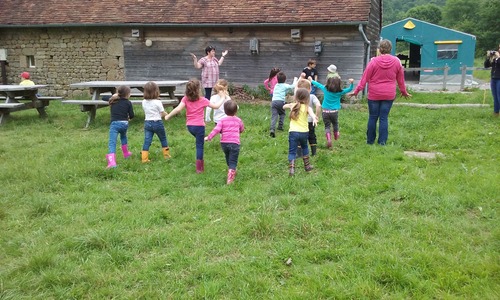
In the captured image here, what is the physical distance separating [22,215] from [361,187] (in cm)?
398

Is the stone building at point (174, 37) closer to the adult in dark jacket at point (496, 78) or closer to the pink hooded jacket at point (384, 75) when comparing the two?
the adult in dark jacket at point (496, 78)

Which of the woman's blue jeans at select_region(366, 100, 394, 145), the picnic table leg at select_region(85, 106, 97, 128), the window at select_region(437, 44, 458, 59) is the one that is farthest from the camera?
the window at select_region(437, 44, 458, 59)

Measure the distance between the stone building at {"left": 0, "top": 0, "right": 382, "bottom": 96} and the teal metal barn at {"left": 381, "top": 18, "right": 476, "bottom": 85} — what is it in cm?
664

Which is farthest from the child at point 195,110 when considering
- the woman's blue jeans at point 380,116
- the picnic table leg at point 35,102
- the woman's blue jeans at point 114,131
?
the picnic table leg at point 35,102

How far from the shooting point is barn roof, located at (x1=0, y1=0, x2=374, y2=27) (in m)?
13.3

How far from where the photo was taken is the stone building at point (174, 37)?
13672 millimetres

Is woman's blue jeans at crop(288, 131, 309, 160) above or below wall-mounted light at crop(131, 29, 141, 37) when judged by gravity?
below

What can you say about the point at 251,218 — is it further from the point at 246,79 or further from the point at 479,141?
the point at 246,79

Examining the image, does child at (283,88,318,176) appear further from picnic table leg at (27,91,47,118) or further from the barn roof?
picnic table leg at (27,91,47,118)

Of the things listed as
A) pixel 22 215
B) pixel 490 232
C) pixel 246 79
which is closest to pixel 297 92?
pixel 490 232

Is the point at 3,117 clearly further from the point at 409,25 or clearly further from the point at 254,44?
the point at 409,25

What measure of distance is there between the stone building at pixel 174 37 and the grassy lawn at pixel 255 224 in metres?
6.60

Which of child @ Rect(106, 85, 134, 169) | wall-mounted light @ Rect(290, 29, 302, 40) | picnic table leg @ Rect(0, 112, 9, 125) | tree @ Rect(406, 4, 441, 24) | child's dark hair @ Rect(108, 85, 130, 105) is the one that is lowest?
picnic table leg @ Rect(0, 112, 9, 125)

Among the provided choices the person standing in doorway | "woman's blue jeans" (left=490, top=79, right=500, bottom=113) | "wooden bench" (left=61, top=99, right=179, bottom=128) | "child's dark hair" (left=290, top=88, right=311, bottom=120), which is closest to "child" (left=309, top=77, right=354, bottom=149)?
"child's dark hair" (left=290, top=88, right=311, bottom=120)
